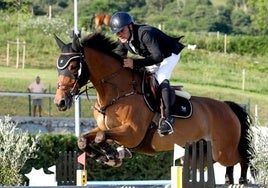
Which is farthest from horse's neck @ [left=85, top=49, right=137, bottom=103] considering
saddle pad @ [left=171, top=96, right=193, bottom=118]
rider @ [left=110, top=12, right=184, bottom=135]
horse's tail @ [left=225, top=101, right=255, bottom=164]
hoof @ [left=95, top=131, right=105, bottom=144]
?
horse's tail @ [left=225, top=101, right=255, bottom=164]

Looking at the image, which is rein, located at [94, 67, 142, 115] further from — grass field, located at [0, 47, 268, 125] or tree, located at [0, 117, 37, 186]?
grass field, located at [0, 47, 268, 125]

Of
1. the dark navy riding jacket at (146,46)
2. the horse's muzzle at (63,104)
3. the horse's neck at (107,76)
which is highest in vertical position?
the dark navy riding jacket at (146,46)

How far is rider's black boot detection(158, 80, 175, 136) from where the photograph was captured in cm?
910

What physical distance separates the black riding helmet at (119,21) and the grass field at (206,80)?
13828 millimetres

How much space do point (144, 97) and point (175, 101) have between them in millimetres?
509

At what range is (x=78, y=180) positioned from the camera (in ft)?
30.9

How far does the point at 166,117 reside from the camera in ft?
30.1

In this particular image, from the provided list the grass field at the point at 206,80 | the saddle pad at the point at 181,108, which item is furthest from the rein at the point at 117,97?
the grass field at the point at 206,80

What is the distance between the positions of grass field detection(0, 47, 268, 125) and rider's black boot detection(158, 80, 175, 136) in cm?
1360

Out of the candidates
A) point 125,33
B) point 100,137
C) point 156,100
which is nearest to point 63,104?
point 100,137

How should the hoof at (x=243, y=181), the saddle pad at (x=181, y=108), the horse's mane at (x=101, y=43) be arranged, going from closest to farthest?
1. the horse's mane at (x=101, y=43)
2. the saddle pad at (x=181, y=108)
3. the hoof at (x=243, y=181)

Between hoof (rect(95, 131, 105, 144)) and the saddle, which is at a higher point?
the saddle

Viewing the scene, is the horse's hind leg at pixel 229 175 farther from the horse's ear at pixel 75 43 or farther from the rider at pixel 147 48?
the horse's ear at pixel 75 43

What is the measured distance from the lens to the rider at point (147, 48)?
29.3 feet
